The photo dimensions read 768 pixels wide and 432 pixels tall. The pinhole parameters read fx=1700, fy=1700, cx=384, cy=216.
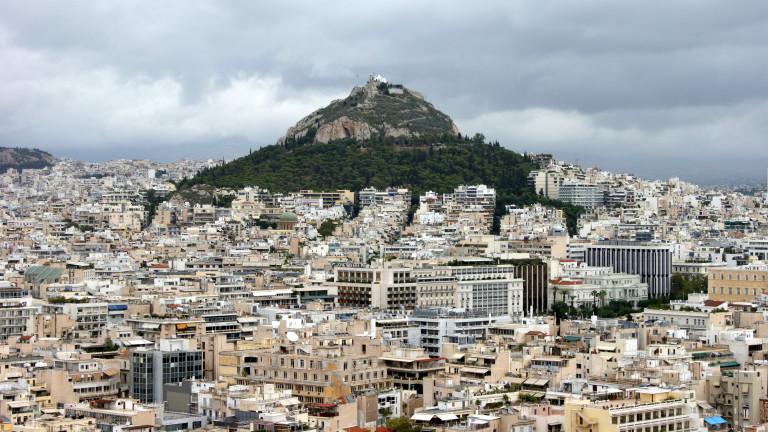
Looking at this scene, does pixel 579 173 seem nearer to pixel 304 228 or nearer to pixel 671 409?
pixel 304 228

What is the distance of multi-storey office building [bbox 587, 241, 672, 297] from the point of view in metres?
94.1

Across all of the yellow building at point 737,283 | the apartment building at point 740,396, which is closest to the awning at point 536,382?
the apartment building at point 740,396

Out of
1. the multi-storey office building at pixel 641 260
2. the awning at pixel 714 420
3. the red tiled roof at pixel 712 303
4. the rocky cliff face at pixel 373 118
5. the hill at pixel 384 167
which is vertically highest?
the rocky cliff face at pixel 373 118

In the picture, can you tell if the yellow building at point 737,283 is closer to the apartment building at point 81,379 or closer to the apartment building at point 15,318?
the apartment building at point 15,318

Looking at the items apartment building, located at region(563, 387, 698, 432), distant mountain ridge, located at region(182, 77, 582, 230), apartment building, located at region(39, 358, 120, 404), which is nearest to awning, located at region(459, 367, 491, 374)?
apartment building, located at region(563, 387, 698, 432)

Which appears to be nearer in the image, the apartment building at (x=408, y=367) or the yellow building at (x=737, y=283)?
the apartment building at (x=408, y=367)

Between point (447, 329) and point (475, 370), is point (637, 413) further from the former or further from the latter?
point (447, 329)

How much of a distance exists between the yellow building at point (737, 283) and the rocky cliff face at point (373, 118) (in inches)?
3063

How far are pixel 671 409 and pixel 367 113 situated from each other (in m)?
122

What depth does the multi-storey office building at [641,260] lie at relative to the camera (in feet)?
309

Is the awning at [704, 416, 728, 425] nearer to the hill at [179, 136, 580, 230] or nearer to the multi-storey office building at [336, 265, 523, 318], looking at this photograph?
the multi-storey office building at [336, 265, 523, 318]

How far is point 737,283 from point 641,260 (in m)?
18.6

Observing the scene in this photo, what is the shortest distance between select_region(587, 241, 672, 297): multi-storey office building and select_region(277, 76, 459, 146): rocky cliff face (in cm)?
5604

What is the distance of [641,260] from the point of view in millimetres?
96250
